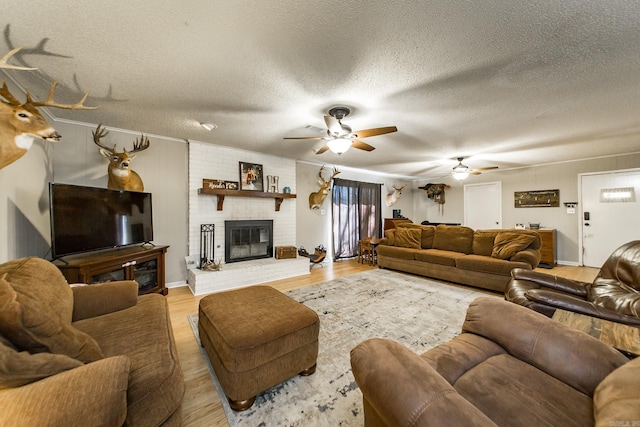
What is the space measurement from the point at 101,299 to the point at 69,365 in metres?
1.01

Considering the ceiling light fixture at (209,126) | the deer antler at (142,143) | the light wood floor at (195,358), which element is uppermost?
the ceiling light fixture at (209,126)

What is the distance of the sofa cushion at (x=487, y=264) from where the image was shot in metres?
3.44

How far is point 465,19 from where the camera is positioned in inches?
56.5

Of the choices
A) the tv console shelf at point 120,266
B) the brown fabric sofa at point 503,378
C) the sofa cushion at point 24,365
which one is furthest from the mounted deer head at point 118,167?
the brown fabric sofa at point 503,378

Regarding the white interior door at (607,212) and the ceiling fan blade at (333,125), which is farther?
the white interior door at (607,212)

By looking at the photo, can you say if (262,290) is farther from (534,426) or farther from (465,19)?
(465,19)

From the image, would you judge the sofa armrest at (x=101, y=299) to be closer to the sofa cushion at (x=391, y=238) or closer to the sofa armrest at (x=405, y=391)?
the sofa armrest at (x=405, y=391)

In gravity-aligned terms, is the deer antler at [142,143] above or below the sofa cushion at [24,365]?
above

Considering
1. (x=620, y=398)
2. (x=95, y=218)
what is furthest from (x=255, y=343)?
(x=95, y=218)

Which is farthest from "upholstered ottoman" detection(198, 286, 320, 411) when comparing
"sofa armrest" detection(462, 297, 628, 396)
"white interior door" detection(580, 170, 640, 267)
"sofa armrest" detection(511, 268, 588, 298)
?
"white interior door" detection(580, 170, 640, 267)

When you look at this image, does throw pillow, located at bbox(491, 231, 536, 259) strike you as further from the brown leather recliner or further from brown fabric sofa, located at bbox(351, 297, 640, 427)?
brown fabric sofa, located at bbox(351, 297, 640, 427)

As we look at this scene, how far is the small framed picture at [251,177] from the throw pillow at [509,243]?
A: 14.0ft

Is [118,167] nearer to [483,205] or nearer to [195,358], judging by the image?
[195,358]

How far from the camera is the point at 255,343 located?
4.72 ft
